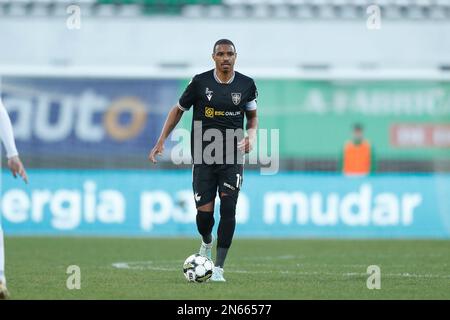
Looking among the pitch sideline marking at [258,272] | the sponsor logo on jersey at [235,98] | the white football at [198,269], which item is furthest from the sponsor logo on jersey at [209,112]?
the pitch sideline marking at [258,272]

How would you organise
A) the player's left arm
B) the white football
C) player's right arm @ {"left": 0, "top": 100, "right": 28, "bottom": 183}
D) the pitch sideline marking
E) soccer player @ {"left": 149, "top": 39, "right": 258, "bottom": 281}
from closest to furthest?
player's right arm @ {"left": 0, "top": 100, "right": 28, "bottom": 183} < the white football < the player's left arm < soccer player @ {"left": 149, "top": 39, "right": 258, "bottom": 281} < the pitch sideline marking

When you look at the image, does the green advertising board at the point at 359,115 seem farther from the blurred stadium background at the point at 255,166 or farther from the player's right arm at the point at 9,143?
the player's right arm at the point at 9,143

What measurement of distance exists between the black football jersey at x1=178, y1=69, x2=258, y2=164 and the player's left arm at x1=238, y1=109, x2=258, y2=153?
0.13 meters

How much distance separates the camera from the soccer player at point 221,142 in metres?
11.3

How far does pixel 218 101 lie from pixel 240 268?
2.61m

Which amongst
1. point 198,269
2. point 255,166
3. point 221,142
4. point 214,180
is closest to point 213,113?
point 221,142

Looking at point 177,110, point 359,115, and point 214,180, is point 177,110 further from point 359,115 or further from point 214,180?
point 359,115

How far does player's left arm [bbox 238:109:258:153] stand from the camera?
11163 millimetres

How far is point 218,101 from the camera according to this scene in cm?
1137

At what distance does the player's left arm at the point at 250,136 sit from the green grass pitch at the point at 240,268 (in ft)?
4.38

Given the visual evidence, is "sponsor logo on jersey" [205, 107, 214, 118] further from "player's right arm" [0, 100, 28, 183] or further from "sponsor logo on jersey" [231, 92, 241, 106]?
"player's right arm" [0, 100, 28, 183]

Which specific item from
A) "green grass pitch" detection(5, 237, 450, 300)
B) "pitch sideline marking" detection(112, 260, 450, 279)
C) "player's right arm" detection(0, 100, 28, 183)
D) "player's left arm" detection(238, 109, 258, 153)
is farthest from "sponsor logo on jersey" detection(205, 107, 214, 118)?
"player's right arm" detection(0, 100, 28, 183)
